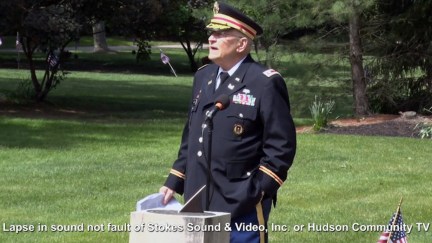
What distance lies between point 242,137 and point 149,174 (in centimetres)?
714

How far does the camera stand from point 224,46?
5.35 meters

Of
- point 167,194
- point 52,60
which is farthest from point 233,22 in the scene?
point 52,60

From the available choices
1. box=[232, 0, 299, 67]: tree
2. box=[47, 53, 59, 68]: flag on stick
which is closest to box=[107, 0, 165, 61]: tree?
box=[47, 53, 59, 68]: flag on stick

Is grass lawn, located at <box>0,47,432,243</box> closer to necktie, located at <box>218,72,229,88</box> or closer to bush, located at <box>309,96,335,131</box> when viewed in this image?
bush, located at <box>309,96,335,131</box>

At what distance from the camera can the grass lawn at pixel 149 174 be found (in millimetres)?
9312

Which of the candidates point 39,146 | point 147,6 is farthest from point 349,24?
point 39,146

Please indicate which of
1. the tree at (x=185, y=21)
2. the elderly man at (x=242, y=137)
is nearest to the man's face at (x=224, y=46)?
the elderly man at (x=242, y=137)

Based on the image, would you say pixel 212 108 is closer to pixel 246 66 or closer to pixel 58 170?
pixel 246 66

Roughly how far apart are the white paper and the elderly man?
60mm

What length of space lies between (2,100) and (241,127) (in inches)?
721

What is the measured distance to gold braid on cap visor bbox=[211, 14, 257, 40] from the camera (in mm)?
5375

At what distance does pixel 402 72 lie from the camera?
21469 mm

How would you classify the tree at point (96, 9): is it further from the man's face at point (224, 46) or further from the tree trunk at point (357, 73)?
the man's face at point (224, 46)

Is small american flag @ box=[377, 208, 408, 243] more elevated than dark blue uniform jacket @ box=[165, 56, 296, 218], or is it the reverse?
dark blue uniform jacket @ box=[165, 56, 296, 218]
